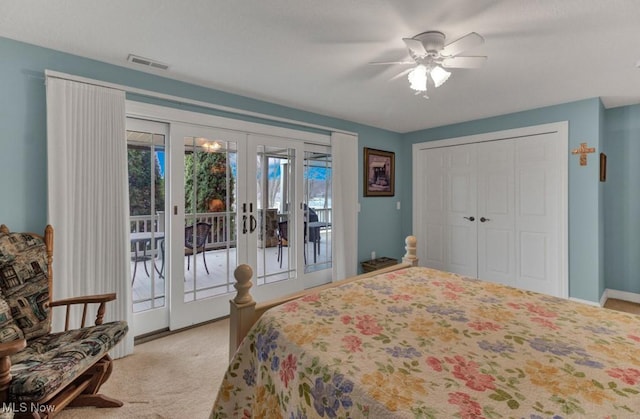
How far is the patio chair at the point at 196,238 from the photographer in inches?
113

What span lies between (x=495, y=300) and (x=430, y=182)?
126 inches

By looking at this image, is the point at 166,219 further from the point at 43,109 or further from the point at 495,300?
the point at 495,300

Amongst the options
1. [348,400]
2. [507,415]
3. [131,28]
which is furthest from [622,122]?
[131,28]

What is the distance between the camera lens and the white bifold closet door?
11.6 feet

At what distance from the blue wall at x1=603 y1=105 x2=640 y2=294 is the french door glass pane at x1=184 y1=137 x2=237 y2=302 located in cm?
424

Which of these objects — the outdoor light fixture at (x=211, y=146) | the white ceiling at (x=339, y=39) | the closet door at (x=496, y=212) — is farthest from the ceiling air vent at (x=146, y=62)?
the closet door at (x=496, y=212)

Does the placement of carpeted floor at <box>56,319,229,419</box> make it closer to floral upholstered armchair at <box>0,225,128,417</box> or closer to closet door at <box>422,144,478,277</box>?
floral upholstered armchair at <box>0,225,128,417</box>

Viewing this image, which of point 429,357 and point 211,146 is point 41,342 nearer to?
point 211,146

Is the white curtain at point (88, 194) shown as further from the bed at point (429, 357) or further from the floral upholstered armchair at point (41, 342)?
the bed at point (429, 357)

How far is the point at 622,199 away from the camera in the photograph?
11.5 ft

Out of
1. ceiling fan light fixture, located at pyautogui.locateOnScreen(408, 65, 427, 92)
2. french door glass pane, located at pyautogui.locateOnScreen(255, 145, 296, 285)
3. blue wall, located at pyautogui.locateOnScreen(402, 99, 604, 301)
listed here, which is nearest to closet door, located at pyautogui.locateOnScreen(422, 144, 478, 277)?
blue wall, located at pyautogui.locateOnScreen(402, 99, 604, 301)

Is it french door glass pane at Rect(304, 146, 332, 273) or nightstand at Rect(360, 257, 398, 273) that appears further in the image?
nightstand at Rect(360, 257, 398, 273)

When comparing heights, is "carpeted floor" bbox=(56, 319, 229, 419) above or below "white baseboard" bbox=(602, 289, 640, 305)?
below

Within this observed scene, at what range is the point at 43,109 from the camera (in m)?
2.11
